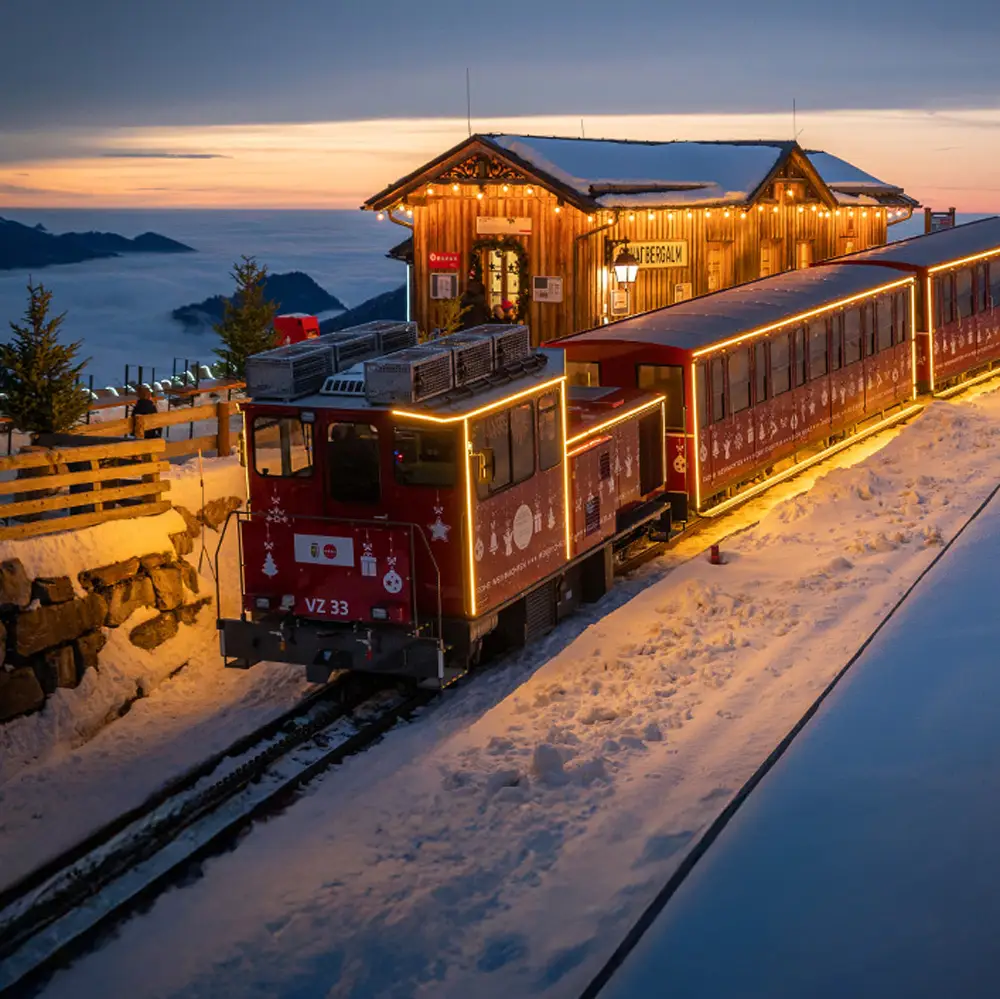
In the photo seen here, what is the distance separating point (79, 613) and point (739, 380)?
31.0 ft

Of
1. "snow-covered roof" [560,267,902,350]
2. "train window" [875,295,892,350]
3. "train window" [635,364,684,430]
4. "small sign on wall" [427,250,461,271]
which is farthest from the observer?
"small sign on wall" [427,250,461,271]

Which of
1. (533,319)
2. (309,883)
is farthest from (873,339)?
(309,883)

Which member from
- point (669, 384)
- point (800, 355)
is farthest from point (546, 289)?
point (669, 384)

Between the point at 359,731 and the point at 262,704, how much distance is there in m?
1.74

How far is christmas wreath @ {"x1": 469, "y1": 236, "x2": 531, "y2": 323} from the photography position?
1164 inches

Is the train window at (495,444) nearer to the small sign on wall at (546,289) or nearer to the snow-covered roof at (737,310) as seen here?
the snow-covered roof at (737,310)

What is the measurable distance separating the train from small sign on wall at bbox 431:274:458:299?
10184mm

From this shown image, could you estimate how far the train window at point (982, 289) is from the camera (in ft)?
101

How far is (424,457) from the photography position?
13586 mm

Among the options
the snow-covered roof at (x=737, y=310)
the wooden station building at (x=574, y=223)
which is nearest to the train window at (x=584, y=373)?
the snow-covered roof at (x=737, y=310)

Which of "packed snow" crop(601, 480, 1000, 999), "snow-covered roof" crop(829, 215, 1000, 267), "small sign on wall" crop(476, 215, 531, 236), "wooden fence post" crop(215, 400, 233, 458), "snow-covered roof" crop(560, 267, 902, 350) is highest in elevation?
"small sign on wall" crop(476, 215, 531, 236)

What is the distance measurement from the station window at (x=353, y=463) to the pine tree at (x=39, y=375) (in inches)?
244

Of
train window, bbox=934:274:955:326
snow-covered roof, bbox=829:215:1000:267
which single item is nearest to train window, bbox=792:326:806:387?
snow-covered roof, bbox=829:215:1000:267

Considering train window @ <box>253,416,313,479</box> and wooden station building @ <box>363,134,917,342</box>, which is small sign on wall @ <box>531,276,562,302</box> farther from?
train window @ <box>253,416,313,479</box>
